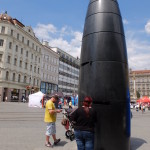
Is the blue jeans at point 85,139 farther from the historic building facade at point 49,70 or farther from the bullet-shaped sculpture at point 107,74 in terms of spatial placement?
the historic building facade at point 49,70

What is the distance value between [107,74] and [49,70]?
59822 millimetres

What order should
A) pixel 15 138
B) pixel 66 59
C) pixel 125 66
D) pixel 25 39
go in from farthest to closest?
pixel 66 59 → pixel 25 39 → pixel 15 138 → pixel 125 66

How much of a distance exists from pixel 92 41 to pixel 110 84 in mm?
1287

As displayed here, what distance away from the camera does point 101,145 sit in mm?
4812

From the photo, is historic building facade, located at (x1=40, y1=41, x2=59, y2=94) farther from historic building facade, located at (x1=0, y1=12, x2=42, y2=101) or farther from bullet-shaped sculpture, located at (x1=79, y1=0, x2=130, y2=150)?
bullet-shaped sculpture, located at (x1=79, y1=0, x2=130, y2=150)

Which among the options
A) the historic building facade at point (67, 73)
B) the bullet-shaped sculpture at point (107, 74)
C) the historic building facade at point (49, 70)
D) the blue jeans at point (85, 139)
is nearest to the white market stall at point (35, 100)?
the bullet-shaped sculpture at point (107, 74)

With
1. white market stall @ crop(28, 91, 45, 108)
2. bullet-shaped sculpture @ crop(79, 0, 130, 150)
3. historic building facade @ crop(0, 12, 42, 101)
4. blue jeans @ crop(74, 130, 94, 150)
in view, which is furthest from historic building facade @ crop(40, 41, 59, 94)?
blue jeans @ crop(74, 130, 94, 150)

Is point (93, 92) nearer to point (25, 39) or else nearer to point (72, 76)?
point (25, 39)

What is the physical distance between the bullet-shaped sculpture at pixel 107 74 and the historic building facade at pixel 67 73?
2587 inches

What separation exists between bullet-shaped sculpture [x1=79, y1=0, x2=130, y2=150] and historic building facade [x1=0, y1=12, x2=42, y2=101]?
130 feet

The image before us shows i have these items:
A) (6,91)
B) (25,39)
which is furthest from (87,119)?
(25,39)

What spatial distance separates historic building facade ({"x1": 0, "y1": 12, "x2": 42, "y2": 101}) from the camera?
43.5 meters

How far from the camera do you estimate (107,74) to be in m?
4.96

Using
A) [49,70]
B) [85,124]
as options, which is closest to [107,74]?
[85,124]
